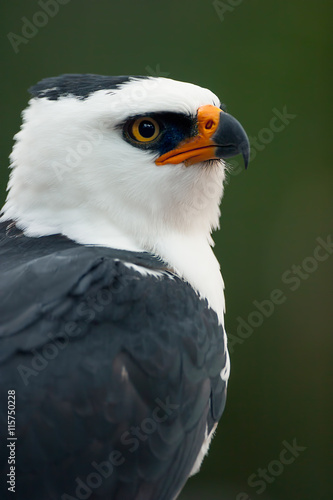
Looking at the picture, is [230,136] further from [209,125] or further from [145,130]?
[145,130]

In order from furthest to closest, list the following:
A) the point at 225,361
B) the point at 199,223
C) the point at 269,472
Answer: the point at 269,472 → the point at 199,223 → the point at 225,361

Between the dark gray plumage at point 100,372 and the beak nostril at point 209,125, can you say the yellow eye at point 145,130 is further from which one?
the dark gray plumage at point 100,372

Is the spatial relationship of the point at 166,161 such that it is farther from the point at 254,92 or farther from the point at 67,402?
the point at 254,92

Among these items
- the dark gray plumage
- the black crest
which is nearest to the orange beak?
the black crest

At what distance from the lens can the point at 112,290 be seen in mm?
2135

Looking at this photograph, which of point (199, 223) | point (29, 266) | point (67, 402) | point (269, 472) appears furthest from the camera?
point (269, 472)

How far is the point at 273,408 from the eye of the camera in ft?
17.7

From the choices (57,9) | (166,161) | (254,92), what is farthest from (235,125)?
(57,9)

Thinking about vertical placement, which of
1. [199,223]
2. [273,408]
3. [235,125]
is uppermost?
[235,125]

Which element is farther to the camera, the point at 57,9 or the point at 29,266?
the point at 57,9

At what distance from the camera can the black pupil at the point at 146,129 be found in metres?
2.50

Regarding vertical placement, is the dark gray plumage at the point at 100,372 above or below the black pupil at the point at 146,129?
below

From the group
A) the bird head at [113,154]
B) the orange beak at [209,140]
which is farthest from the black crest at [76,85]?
the orange beak at [209,140]

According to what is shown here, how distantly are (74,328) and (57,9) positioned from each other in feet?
12.9
